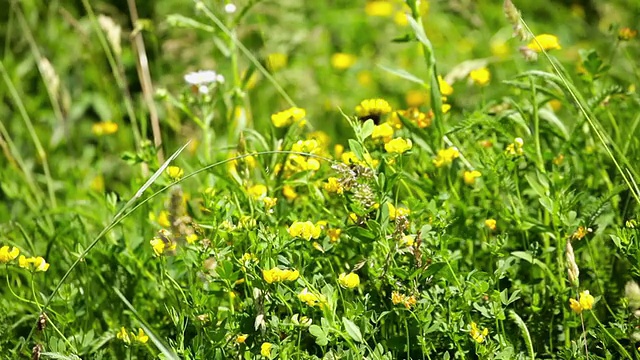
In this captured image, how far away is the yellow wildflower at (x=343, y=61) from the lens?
13.1ft

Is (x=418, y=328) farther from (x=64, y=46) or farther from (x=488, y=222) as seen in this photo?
(x=64, y=46)

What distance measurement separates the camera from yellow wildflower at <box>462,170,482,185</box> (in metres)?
1.94

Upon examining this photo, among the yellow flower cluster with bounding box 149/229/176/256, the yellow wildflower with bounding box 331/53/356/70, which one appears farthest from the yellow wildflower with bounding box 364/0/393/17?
the yellow flower cluster with bounding box 149/229/176/256

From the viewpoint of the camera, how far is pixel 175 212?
1997 millimetres

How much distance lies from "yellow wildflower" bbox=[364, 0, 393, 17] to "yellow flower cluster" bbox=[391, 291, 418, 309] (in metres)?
2.98

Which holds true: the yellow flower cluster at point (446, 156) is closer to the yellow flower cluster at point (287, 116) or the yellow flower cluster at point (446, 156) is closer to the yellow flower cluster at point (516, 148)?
the yellow flower cluster at point (516, 148)

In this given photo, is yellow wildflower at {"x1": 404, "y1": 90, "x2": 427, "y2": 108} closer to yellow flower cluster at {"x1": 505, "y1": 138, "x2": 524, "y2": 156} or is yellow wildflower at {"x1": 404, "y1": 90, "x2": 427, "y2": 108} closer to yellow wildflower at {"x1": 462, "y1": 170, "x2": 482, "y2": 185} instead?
yellow wildflower at {"x1": 462, "y1": 170, "x2": 482, "y2": 185}

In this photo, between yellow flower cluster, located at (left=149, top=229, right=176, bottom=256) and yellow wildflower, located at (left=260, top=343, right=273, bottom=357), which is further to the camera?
yellow flower cluster, located at (left=149, top=229, right=176, bottom=256)

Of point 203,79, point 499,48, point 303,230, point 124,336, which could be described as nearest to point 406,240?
point 303,230

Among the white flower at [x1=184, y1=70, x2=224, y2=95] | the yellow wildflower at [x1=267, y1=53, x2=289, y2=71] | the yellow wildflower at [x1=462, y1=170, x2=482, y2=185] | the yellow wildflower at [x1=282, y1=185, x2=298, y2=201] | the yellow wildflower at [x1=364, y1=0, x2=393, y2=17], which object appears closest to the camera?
the yellow wildflower at [x1=462, y1=170, x2=482, y2=185]

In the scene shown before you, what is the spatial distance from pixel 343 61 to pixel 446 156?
2.06 meters

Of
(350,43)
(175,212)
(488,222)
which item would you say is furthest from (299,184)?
(350,43)

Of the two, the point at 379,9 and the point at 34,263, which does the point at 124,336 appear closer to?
the point at 34,263

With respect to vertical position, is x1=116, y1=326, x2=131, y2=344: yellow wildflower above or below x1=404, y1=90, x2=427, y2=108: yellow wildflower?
above
